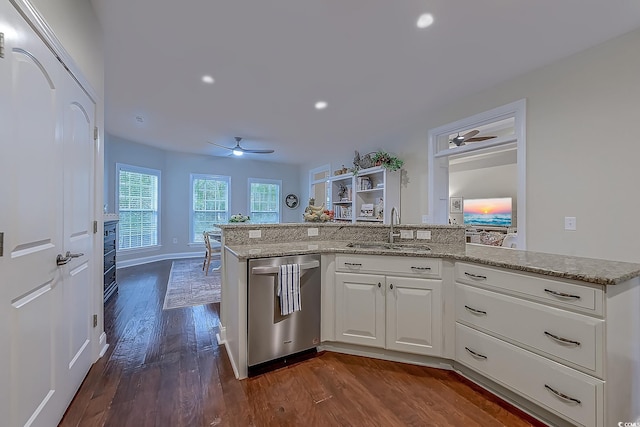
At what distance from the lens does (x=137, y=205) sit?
582 centimetres

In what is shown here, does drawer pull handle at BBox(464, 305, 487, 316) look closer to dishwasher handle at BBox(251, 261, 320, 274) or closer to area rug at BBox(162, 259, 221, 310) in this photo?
dishwasher handle at BBox(251, 261, 320, 274)

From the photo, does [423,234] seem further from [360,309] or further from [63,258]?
[63,258]

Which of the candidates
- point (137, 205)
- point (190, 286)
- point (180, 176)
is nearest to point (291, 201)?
point (180, 176)

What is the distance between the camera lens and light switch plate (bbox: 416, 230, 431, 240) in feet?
8.13

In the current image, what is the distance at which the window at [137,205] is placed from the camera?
18.1 feet

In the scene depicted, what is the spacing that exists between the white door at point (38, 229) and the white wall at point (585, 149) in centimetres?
380

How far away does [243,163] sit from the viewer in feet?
23.9

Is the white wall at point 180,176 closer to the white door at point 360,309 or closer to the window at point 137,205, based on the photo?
the window at point 137,205

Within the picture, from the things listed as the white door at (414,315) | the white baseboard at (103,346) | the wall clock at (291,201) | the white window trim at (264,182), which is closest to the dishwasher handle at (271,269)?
the white door at (414,315)

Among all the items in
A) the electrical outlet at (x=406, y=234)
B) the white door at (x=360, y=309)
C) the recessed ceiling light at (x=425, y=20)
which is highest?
the recessed ceiling light at (x=425, y=20)

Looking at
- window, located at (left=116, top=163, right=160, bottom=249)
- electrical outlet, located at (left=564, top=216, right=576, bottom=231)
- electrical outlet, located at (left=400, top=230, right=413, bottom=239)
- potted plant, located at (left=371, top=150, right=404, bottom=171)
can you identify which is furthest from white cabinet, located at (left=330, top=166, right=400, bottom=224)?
window, located at (left=116, top=163, right=160, bottom=249)

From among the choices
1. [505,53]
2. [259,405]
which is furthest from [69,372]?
[505,53]

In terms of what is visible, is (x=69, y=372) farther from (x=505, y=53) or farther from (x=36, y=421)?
(x=505, y=53)

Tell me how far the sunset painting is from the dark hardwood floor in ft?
19.4
